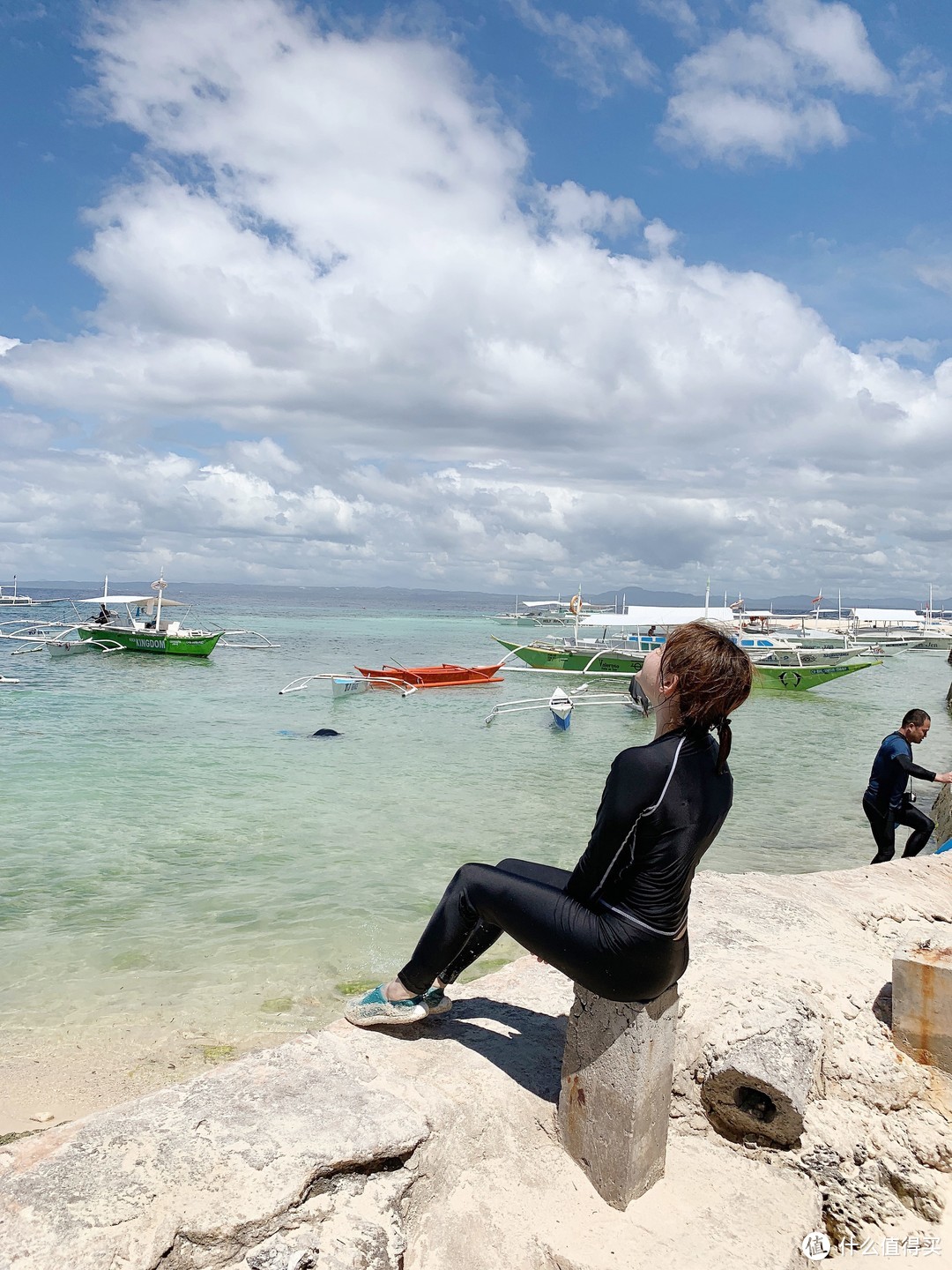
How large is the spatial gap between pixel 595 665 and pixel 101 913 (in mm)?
A: 27141

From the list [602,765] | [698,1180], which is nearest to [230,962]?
[698,1180]

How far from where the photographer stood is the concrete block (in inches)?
124

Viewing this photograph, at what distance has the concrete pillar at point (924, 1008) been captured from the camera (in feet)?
11.5

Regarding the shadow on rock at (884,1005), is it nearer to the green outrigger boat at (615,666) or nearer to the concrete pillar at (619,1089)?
the concrete pillar at (619,1089)

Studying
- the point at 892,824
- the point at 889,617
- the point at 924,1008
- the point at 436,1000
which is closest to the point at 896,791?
the point at 892,824

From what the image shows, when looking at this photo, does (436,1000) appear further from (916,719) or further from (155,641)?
(155,641)

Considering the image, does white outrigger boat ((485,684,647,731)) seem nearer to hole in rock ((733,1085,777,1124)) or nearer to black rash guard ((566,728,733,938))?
hole in rock ((733,1085,777,1124))

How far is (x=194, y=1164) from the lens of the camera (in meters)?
2.46

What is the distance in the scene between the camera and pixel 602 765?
677 inches

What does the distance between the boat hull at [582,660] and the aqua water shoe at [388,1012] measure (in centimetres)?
2720

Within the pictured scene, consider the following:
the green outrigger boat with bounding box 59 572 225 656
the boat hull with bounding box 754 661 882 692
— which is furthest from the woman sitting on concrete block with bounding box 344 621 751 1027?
the green outrigger boat with bounding box 59 572 225 656

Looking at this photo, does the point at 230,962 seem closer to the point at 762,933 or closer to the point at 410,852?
the point at 410,852

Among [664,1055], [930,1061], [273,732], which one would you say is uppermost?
[664,1055]

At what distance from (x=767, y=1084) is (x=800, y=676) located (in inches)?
1161
